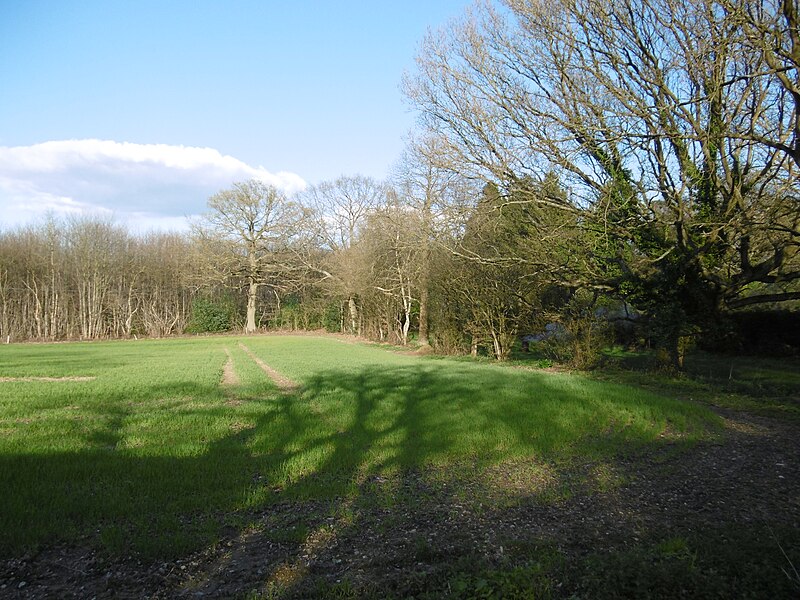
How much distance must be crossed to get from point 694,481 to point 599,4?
1039 centimetres

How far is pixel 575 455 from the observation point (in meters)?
6.78

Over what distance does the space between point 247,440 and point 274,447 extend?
0.54 meters

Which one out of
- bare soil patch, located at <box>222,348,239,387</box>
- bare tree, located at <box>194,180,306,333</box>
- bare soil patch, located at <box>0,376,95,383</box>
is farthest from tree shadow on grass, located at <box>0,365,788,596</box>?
bare tree, located at <box>194,180,306,333</box>

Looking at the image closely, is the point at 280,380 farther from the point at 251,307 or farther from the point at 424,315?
the point at 251,307

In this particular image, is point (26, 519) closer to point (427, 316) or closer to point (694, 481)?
point (694, 481)

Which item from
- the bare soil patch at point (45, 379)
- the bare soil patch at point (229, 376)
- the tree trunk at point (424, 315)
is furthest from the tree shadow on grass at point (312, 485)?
the tree trunk at point (424, 315)

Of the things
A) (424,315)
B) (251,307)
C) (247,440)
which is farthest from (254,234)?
(247,440)

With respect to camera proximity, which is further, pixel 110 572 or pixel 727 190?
pixel 727 190

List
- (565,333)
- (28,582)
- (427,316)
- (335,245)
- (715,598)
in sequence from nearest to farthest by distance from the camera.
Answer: (715,598)
(28,582)
(565,333)
(427,316)
(335,245)

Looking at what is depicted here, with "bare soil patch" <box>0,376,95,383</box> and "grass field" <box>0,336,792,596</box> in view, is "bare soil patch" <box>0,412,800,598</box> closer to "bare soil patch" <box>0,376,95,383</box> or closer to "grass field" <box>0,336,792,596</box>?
"grass field" <box>0,336,792,596</box>

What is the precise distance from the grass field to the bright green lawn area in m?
0.02

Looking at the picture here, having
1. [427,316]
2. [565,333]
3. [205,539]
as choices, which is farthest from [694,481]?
[427,316]

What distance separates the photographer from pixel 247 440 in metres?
7.09

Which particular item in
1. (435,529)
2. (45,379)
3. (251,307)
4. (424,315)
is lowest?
(435,529)
